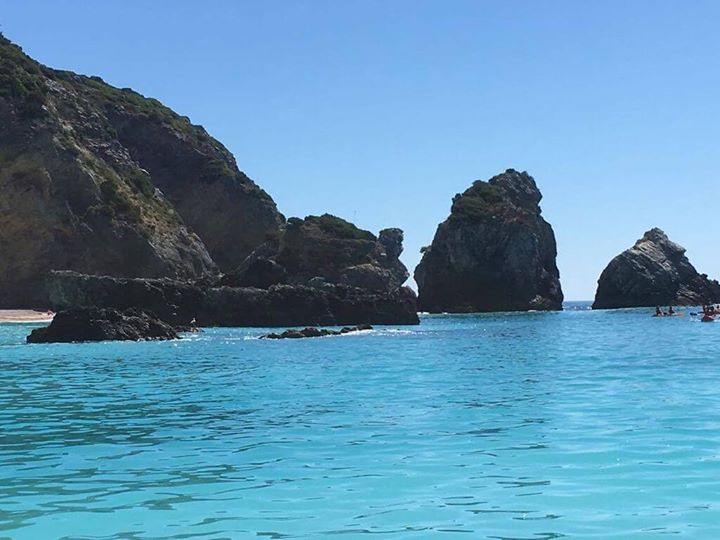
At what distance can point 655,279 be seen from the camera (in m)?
134

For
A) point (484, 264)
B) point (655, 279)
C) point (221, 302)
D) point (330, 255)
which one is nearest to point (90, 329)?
point (221, 302)

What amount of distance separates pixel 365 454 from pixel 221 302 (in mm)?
67184

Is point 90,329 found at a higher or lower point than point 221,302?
lower

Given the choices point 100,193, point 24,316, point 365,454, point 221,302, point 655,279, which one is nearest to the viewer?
point 365,454

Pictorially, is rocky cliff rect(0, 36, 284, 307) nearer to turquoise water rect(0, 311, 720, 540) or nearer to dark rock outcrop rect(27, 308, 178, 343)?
dark rock outcrop rect(27, 308, 178, 343)

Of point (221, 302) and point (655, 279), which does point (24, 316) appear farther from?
point (655, 279)

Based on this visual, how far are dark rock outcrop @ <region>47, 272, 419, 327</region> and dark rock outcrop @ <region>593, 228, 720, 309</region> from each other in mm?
64299

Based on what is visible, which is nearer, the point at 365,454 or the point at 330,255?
the point at 365,454

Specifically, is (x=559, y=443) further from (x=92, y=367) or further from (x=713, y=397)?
(x=92, y=367)

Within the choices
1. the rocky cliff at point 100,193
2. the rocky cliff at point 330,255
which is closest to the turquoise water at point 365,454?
the rocky cliff at point 100,193

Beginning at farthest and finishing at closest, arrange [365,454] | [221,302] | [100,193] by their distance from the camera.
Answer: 1. [100,193]
2. [221,302]
3. [365,454]

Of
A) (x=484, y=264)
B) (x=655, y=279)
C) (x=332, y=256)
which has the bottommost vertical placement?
(x=655, y=279)

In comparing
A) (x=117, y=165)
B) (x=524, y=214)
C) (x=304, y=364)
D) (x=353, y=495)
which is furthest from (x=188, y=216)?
(x=353, y=495)

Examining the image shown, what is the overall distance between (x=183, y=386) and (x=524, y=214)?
116 metres
